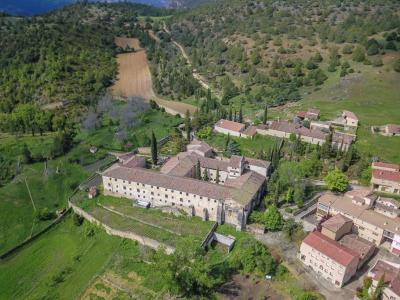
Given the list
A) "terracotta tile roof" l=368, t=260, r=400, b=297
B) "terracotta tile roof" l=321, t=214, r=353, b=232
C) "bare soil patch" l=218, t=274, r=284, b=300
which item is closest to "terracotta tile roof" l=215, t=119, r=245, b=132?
"terracotta tile roof" l=321, t=214, r=353, b=232

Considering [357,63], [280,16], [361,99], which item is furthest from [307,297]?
[280,16]

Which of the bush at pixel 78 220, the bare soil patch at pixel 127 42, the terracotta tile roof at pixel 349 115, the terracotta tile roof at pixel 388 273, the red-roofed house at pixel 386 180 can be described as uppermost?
the bare soil patch at pixel 127 42

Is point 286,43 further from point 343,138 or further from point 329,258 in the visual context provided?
point 329,258

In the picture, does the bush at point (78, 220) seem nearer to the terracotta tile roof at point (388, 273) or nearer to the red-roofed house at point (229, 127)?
the red-roofed house at point (229, 127)

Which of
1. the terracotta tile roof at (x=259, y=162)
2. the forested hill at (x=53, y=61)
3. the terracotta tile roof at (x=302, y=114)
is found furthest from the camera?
the forested hill at (x=53, y=61)

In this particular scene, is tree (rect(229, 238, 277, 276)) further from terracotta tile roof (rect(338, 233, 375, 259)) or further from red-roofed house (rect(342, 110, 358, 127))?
red-roofed house (rect(342, 110, 358, 127))

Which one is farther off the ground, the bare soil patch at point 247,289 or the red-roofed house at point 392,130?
the red-roofed house at point 392,130

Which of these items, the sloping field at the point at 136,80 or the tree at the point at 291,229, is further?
the sloping field at the point at 136,80

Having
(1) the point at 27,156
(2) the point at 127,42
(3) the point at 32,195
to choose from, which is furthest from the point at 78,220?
(2) the point at 127,42

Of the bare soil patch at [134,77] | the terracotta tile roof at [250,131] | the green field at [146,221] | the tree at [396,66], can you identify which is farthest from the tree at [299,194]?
the bare soil patch at [134,77]
